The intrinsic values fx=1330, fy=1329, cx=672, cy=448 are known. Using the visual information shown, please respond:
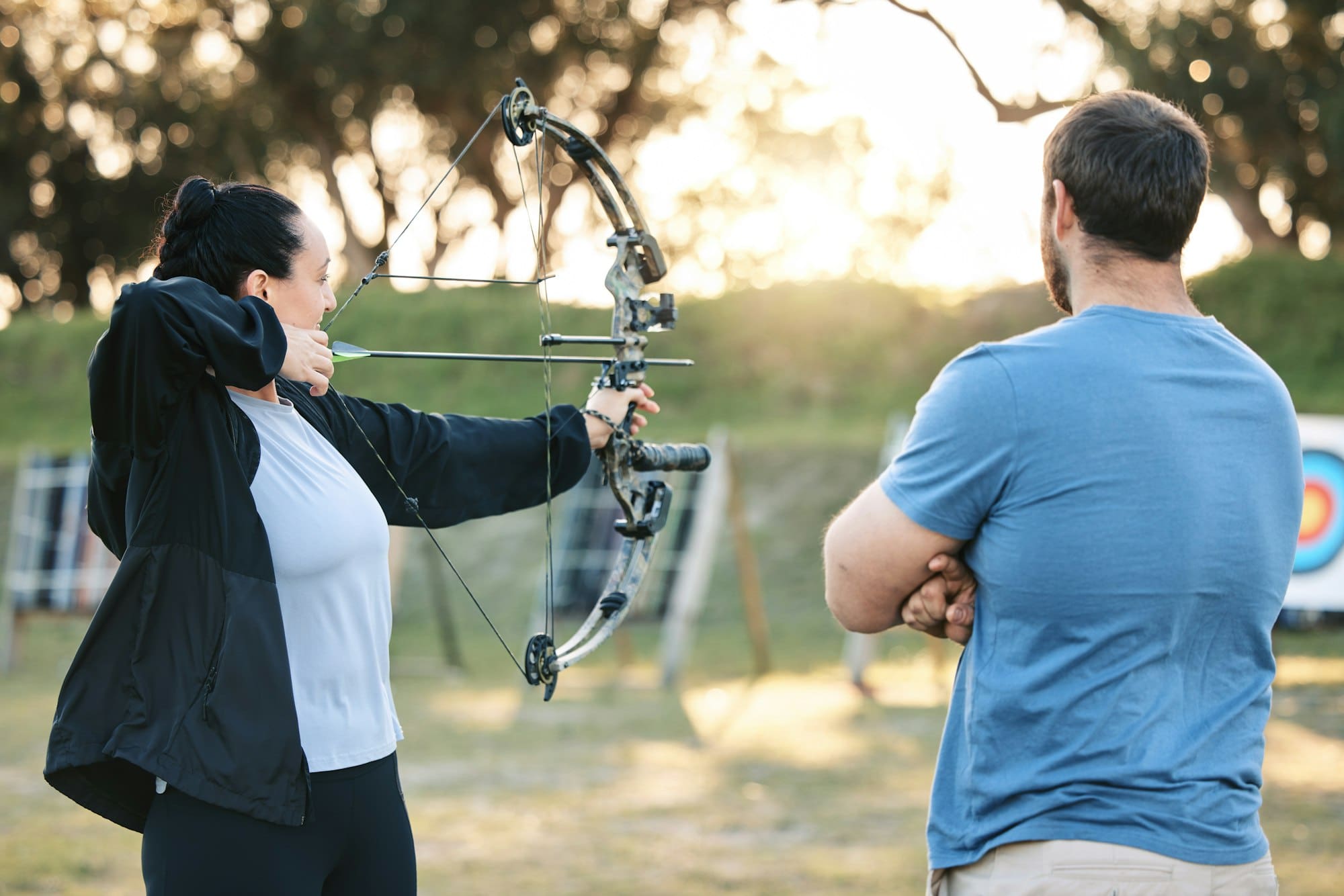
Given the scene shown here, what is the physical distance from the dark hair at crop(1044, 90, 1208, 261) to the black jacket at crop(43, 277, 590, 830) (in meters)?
0.84

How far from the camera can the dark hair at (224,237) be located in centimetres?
152

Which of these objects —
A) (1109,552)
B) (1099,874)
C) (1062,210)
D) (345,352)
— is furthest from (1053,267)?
(345,352)

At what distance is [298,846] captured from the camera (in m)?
1.38

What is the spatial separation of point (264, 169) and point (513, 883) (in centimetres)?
1234

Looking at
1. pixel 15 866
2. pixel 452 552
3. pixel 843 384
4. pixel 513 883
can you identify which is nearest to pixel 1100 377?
pixel 513 883

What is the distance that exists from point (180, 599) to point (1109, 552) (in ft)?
2.94

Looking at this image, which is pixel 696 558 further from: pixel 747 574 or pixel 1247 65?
pixel 1247 65

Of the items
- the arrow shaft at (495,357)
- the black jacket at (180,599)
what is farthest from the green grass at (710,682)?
the black jacket at (180,599)

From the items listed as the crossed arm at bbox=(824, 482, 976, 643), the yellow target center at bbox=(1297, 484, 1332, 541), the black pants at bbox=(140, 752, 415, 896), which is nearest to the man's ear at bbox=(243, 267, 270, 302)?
the black pants at bbox=(140, 752, 415, 896)

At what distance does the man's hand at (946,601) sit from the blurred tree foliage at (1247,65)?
300 inches

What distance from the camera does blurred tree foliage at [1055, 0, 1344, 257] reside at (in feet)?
28.0

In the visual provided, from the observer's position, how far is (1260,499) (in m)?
1.21

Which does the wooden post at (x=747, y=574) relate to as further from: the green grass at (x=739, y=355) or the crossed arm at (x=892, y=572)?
the crossed arm at (x=892, y=572)

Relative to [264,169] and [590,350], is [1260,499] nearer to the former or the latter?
[590,350]
